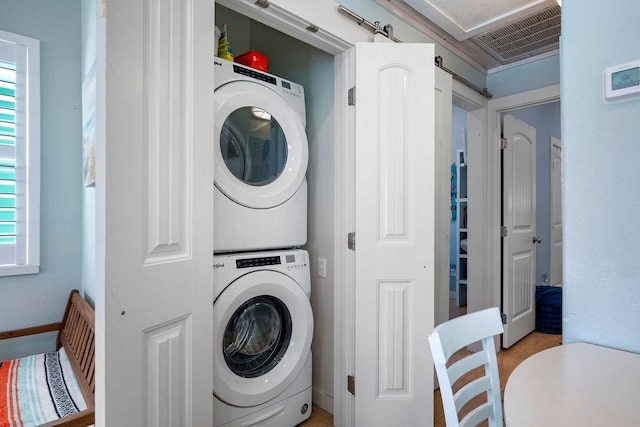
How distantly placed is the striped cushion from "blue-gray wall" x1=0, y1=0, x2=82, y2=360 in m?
0.27

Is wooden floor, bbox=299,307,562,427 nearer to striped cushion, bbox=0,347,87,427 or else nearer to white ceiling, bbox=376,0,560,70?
striped cushion, bbox=0,347,87,427

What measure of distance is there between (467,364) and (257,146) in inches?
52.2

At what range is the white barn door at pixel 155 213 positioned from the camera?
902mm

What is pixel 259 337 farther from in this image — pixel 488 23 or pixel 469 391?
pixel 488 23

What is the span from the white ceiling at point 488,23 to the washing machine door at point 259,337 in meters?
1.74

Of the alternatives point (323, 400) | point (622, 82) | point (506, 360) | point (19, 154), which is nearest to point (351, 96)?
point (622, 82)

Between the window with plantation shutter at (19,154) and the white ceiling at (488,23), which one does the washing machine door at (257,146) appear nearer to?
the white ceiling at (488,23)

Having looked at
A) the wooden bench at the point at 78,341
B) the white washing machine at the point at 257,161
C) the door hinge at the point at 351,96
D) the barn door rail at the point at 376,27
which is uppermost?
the barn door rail at the point at 376,27

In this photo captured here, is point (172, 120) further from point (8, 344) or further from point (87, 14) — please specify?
point (8, 344)

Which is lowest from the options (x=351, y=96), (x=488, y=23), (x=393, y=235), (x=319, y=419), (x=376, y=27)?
(x=319, y=419)

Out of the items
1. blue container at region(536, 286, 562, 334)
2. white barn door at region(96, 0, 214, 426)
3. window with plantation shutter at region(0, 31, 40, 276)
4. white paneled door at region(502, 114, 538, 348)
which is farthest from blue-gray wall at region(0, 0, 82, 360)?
blue container at region(536, 286, 562, 334)

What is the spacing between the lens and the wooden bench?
1.33 m

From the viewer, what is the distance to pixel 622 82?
108 cm

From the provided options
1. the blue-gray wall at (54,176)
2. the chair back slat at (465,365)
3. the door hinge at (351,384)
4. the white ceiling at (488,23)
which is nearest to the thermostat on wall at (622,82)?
the chair back slat at (465,365)
